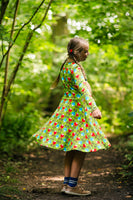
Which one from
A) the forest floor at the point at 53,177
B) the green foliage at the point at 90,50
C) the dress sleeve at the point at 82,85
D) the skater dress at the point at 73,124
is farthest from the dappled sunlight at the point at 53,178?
the dress sleeve at the point at 82,85

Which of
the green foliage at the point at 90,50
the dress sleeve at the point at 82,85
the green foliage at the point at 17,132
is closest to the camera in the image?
the dress sleeve at the point at 82,85

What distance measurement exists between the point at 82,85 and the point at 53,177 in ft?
6.19

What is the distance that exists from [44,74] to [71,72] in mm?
3899

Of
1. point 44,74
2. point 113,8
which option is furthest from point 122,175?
point 44,74

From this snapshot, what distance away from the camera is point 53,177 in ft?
12.9

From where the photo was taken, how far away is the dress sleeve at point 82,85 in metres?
2.65

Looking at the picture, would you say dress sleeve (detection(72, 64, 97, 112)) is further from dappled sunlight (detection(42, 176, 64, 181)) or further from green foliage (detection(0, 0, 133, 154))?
dappled sunlight (detection(42, 176, 64, 181))

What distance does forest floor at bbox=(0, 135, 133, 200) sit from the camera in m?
2.84

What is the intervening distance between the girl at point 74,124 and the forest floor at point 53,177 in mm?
320

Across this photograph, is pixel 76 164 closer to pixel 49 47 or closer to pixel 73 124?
pixel 73 124

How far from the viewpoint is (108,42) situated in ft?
15.6

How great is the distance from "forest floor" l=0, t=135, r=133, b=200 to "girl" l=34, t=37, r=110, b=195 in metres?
0.32

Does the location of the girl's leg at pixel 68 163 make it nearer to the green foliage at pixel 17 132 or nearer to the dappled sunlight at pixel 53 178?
the dappled sunlight at pixel 53 178

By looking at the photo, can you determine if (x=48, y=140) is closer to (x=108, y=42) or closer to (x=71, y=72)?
(x=71, y=72)
